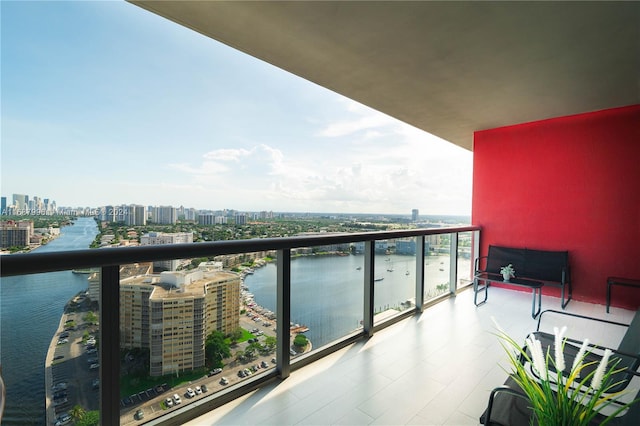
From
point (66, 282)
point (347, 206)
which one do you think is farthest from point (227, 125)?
point (66, 282)

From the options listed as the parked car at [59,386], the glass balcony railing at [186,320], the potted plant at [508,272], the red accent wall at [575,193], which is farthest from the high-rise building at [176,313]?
the red accent wall at [575,193]

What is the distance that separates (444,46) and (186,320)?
2955 millimetres

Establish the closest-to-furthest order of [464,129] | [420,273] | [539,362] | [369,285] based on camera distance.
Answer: [539,362], [369,285], [420,273], [464,129]

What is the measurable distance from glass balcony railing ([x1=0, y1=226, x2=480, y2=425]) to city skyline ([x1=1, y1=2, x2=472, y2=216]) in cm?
201

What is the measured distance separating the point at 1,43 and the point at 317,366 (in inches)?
214

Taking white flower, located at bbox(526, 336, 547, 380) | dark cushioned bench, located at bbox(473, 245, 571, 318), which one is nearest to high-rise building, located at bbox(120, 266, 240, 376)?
white flower, located at bbox(526, 336, 547, 380)

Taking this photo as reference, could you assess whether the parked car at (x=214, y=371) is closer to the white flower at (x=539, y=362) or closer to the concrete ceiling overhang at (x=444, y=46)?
the white flower at (x=539, y=362)

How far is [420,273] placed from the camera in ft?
12.2

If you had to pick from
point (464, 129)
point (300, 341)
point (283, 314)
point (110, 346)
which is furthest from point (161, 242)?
point (464, 129)

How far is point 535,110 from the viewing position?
4.16m

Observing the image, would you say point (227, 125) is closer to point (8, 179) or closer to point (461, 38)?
point (8, 179)

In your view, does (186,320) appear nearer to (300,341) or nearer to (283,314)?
(283,314)

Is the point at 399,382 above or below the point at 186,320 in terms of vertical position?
below

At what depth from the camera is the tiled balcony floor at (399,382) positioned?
1798 mm
